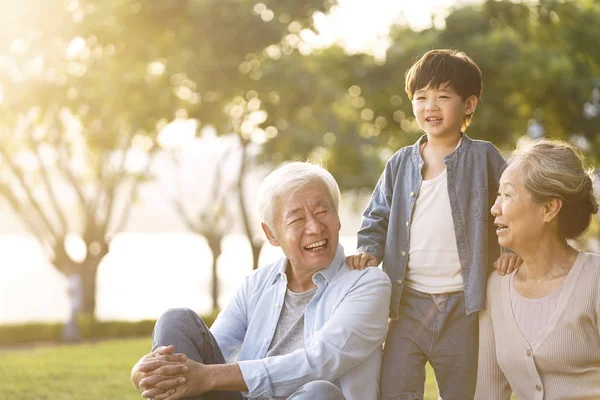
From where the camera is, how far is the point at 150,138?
15047mm

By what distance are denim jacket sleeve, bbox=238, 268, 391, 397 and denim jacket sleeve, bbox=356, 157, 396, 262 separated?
64 cm

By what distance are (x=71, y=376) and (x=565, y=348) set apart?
242 inches

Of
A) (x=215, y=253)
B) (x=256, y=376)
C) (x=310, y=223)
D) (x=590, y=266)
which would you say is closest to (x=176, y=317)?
(x=256, y=376)

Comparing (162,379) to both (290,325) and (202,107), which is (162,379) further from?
(202,107)

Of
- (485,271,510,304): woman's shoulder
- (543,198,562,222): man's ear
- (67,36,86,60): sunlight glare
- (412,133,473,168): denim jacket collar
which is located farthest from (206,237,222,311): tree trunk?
(543,198,562,222): man's ear

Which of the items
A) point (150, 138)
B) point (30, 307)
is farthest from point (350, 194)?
point (30, 307)

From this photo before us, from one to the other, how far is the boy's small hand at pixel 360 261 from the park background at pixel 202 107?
507 centimetres

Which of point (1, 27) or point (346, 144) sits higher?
point (1, 27)

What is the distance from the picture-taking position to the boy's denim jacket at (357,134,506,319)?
346cm

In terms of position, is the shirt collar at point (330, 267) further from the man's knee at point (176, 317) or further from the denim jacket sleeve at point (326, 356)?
the man's knee at point (176, 317)

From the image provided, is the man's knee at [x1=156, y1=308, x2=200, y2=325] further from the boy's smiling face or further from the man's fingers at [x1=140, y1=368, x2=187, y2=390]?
the boy's smiling face

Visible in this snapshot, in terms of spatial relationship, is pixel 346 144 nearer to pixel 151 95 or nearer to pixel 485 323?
pixel 151 95

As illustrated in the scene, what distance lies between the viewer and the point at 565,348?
9.61 feet

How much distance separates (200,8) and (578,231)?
8.38 meters
